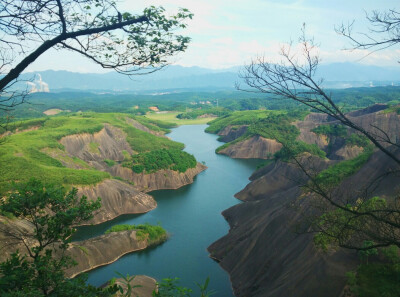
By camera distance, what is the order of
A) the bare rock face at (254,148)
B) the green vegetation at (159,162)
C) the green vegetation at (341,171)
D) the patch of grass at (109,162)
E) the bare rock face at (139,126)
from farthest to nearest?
the bare rock face at (139,126) → the bare rock face at (254,148) → the patch of grass at (109,162) → the green vegetation at (159,162) → the green vegetation at (341,171)

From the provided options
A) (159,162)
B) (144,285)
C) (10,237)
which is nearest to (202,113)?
(159,162)

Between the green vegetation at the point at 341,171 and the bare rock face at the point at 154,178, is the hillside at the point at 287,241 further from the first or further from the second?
the bare rock face at the point at 154,178

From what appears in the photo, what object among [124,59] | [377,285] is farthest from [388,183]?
[124,59]

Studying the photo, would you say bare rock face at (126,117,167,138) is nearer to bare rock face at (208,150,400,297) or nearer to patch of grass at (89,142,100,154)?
patch of grass at (89,142,100,154)

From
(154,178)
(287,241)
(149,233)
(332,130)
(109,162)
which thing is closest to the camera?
(287,241)

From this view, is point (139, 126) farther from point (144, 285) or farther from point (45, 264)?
point (45, 264)

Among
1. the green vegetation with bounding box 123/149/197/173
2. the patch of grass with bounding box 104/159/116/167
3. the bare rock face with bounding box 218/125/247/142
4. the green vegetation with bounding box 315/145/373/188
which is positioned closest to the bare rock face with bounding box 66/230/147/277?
the green vegetation with bounding box 315/145/373/188

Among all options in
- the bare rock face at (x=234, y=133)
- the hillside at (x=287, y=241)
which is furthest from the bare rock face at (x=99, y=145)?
the hillside at (x=287, y=241)
